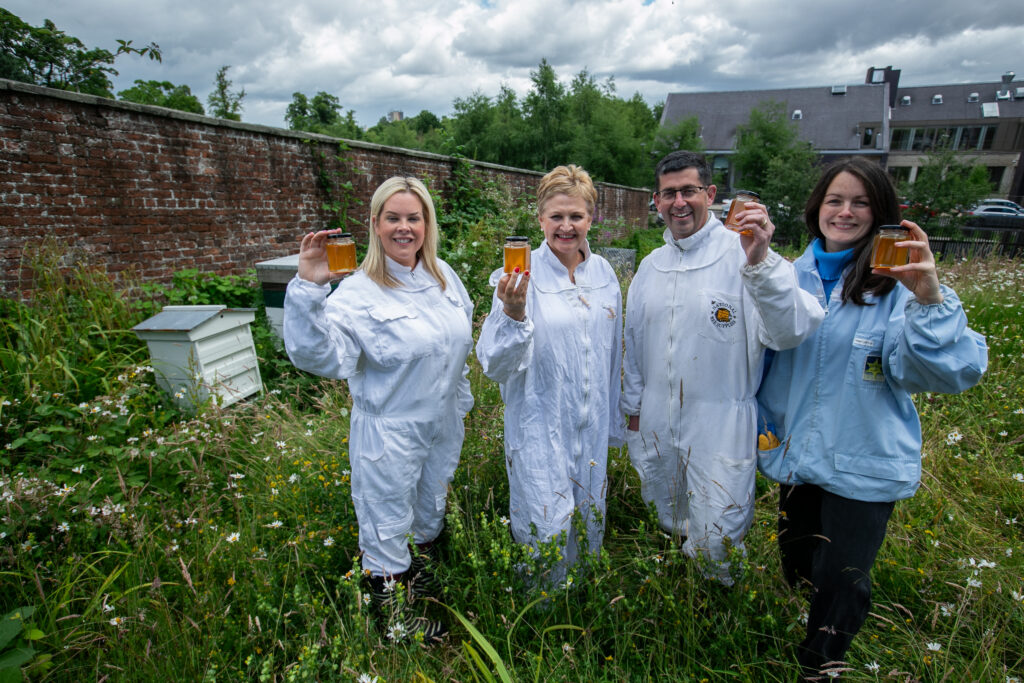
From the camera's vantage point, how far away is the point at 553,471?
84.3 inches

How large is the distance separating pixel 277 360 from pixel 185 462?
1.83 m

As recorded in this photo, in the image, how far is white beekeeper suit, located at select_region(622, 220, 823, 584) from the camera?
2.06m

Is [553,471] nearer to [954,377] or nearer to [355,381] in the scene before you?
[355,381]

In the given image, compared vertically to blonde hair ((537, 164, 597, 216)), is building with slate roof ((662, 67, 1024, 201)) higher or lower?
higher

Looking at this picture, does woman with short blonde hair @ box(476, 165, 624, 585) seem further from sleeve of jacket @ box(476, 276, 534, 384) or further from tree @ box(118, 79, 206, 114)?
tree @ box(118, 79, 206, 114)

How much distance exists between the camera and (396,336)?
6.70ft

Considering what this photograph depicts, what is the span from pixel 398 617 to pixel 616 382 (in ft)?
4.47

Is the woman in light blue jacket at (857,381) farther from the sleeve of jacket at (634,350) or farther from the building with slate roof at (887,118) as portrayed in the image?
the building with slate roof at (887,118)

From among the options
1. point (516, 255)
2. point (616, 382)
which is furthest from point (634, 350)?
point (516, 255)

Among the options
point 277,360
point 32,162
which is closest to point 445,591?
point 277,360

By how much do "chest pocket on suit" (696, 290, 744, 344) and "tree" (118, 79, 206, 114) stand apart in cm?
581

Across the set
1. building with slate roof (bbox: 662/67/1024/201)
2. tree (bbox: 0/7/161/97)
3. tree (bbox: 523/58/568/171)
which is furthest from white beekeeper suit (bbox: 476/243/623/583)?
building with slate roof (bbox: 662/67/1024/201)

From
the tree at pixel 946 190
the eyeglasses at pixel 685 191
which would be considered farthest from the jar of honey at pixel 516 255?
the tree at pixel 946 190

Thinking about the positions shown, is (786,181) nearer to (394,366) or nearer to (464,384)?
(464,384)
